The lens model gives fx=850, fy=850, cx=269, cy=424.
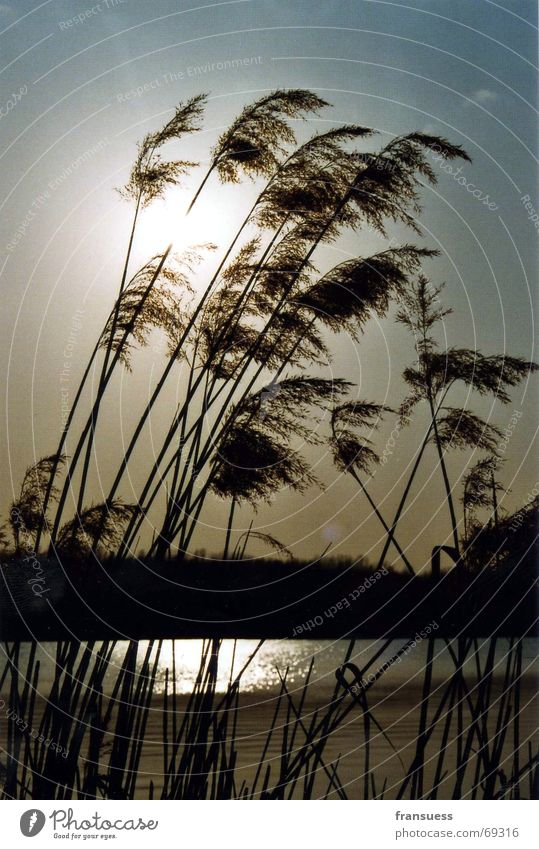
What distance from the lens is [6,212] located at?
9.86 feet

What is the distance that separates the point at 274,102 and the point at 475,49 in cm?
83

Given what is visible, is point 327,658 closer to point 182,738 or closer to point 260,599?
point 260,599
